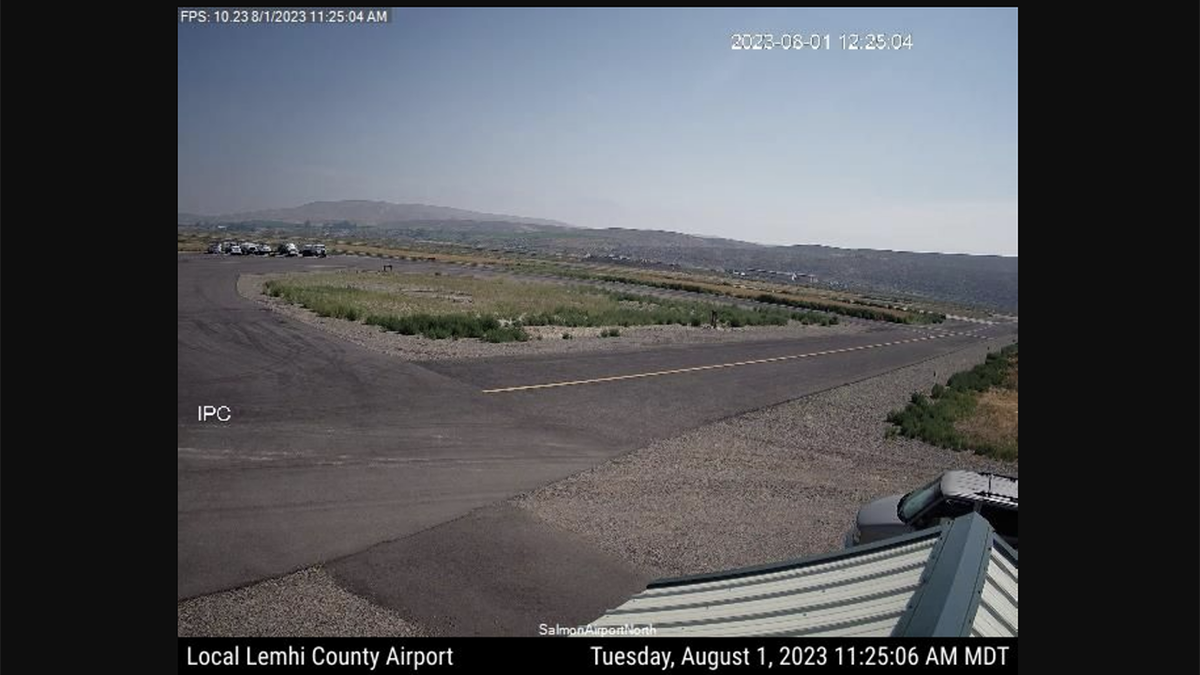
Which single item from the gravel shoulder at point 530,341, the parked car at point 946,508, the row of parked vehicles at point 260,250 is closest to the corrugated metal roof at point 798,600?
the parked car at point 946,508

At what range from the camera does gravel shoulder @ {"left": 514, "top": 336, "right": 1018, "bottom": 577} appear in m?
10.6

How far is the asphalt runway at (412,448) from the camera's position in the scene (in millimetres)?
8836

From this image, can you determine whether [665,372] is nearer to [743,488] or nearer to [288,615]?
[743,488]

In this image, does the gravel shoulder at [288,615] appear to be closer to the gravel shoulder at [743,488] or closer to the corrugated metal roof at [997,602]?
the gravel shoulder at [743,488]

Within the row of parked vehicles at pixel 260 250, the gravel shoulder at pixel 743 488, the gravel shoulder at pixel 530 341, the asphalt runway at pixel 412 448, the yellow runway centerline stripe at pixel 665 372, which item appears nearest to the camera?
the asphalt runway at pixel 412 448

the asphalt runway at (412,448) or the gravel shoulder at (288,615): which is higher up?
the asphalt runway at (412,448)

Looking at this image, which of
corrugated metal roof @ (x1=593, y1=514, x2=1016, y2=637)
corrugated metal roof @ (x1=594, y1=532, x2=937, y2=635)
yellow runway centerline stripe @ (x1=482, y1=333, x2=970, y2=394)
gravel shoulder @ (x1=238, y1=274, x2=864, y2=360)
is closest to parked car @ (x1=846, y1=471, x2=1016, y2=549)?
corrugated metal roof @ (x1=593, y1=514, x2=1016, y2=637)

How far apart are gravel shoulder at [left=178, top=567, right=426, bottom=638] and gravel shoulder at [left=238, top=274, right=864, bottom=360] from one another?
16.1 meters

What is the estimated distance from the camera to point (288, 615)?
7738 millimetres

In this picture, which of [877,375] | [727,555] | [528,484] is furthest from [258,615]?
[877,375]

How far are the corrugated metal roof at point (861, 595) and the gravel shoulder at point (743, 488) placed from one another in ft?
14.9

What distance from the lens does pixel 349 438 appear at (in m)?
14.5

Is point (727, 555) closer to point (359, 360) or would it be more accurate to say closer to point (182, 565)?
point (182, 565)

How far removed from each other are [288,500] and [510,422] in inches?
262
